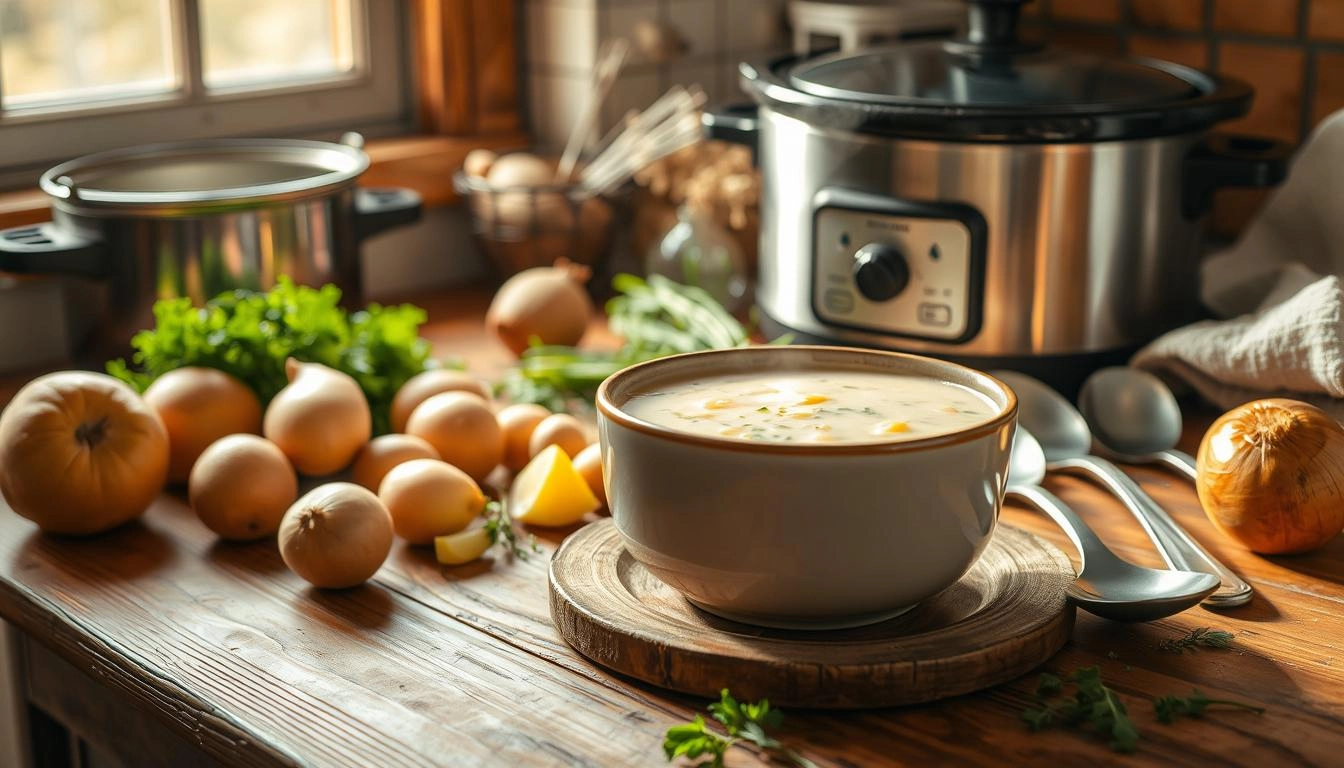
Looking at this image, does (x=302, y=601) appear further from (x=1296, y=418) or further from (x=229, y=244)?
(x=1296, y=418)

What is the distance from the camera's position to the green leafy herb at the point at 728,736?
2.10ft

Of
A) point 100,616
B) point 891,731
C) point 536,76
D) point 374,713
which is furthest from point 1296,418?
point 536,76

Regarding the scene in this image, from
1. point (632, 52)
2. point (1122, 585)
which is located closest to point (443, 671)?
point (1122, 585)

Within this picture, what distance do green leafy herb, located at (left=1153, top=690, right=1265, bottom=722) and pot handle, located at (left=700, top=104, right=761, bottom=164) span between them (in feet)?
2.17

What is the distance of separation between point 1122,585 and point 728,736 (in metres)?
0.25

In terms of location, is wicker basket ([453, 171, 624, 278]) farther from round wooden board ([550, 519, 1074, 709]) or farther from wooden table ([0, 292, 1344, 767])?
round wooden board ([550, 519, 1074, 709])

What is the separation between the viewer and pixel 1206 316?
4.05ft

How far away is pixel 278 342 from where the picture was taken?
3.41ft

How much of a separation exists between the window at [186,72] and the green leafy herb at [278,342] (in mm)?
Answer: 364

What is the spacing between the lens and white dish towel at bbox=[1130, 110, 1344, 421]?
99 centimetres

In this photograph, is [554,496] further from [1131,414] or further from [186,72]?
[186,72]

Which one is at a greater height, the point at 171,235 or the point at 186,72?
the point at 186,72

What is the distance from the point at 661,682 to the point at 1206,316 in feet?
2.41

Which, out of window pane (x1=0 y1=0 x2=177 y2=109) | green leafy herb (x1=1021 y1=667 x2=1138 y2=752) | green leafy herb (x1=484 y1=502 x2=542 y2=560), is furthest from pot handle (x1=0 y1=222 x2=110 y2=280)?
green leafy herb (x1=1021 y1=667 x2=1138 y2=752)
